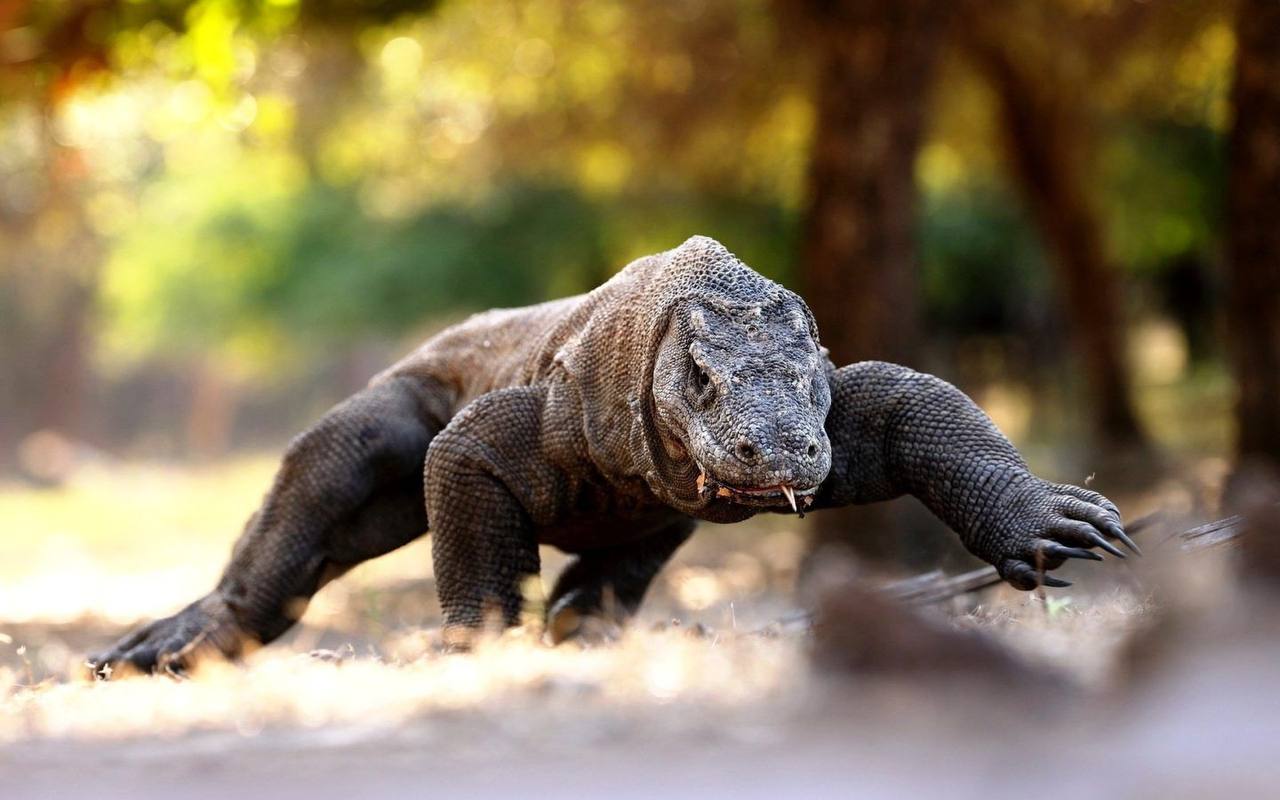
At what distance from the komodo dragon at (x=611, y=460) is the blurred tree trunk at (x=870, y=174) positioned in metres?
4.58

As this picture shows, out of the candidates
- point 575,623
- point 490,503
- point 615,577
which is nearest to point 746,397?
point 490,503

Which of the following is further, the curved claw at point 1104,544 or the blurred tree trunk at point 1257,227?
the blurred tree trunk at point 1257,227

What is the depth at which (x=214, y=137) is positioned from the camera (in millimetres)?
24844

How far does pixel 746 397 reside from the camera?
10.9 ft

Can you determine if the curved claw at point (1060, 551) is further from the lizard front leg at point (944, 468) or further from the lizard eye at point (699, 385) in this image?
the lizard eye at point (699, 385)

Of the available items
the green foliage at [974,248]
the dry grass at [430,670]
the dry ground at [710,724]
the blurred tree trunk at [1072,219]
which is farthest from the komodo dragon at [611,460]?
the green foliage at [974,248]

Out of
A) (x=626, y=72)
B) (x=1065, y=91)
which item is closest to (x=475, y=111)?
(x=626, y=72)

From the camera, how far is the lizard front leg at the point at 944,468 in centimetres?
363

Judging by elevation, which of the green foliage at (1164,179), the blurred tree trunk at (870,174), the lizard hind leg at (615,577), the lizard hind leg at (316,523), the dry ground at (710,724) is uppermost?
the green foliage at (1164,179)

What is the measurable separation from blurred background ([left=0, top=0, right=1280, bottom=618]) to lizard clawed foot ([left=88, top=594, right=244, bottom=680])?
3.90m

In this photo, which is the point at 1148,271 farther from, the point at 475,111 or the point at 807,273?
the point at 807,273

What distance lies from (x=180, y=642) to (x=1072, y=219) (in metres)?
13.3

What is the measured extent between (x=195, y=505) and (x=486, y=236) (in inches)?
225

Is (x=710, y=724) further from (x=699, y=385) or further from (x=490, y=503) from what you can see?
(x=490, y=503)
